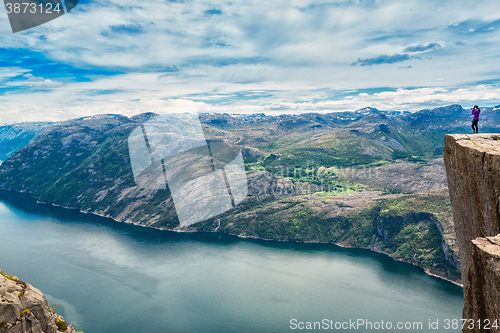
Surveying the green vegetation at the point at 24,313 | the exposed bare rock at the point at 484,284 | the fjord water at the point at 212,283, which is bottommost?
the fjord water at the point at 212,283

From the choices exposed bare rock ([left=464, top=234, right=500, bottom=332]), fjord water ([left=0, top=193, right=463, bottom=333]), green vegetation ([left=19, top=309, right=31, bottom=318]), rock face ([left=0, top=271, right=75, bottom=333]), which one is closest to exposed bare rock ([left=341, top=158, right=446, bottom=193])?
fjord water ([left=0, top=193, right=463, bottom=333])

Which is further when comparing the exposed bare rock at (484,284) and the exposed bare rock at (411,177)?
the exposed bare rock at (411,177)

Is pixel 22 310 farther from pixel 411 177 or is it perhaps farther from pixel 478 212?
pixel 411 177

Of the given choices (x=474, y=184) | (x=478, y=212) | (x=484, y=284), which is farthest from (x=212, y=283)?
(x=484, y=284)

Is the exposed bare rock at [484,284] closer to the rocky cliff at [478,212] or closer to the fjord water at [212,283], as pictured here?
the rocky cliff at [478,212]

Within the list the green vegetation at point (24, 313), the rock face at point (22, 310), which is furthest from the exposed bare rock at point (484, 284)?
the green vegetation at point (24, 313)
